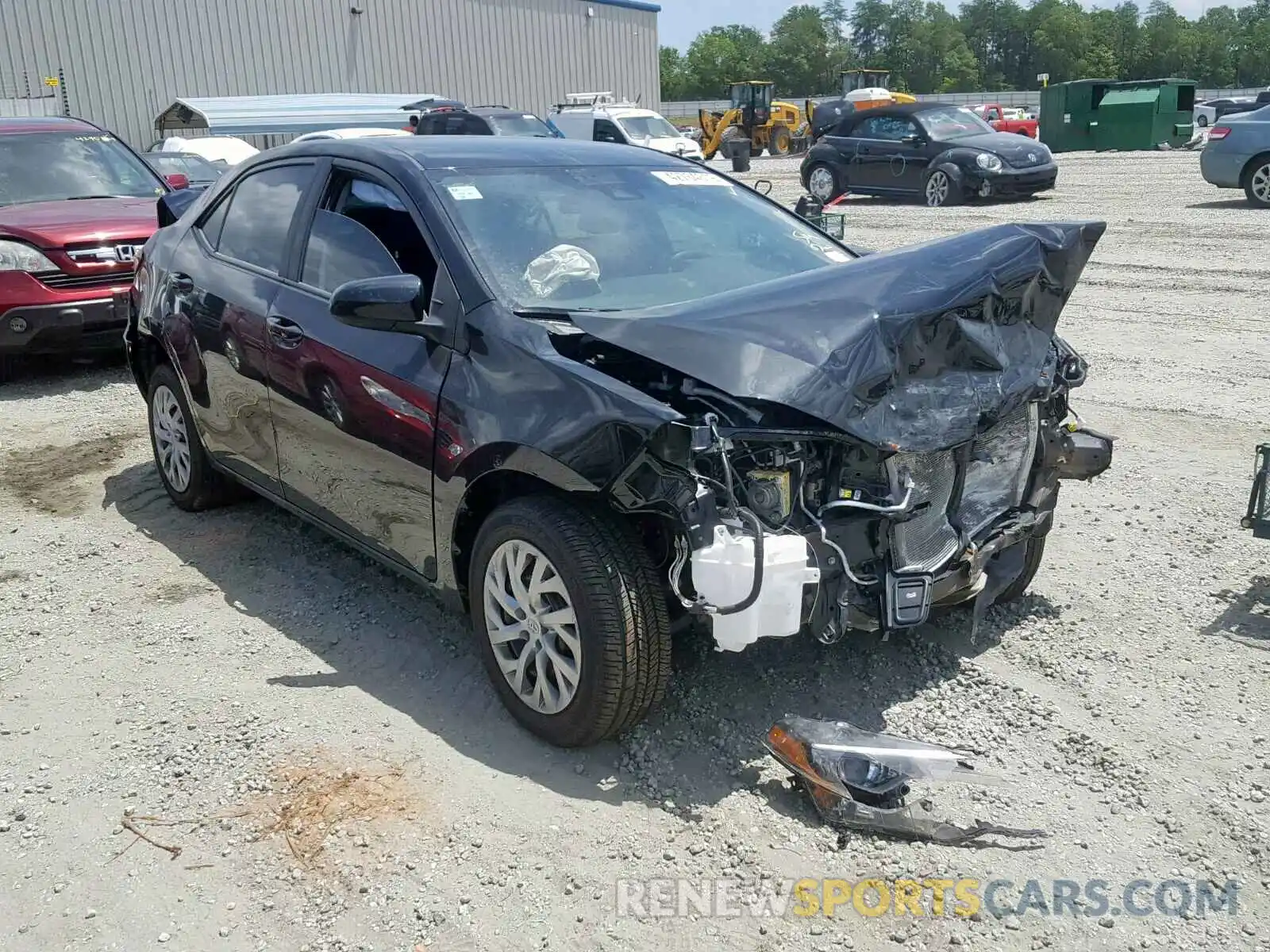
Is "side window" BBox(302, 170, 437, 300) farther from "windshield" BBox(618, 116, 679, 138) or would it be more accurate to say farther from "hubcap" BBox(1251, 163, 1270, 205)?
"windshield" BBox(618, 116, 679, 138)

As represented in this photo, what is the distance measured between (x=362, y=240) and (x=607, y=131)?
24186mm

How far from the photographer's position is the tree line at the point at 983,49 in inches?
4126

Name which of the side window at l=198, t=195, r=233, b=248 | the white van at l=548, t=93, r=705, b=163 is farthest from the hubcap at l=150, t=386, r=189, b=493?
the white van at l=548, t=93, r=705, b=163

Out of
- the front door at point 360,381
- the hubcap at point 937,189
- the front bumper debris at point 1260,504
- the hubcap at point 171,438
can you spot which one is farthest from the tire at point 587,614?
the hubcap at point 937,189

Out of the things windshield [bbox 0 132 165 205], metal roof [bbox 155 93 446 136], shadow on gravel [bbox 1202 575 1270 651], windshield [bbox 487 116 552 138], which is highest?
metal roof [bbox 155 93 446 136]

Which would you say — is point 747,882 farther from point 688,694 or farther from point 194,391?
point 194,391

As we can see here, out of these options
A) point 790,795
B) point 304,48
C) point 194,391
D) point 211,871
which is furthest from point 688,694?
point 304,48

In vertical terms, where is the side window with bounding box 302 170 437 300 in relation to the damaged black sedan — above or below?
above

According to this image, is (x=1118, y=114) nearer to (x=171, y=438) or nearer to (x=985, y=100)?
(x=171, y=438)

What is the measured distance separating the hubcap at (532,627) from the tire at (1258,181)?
15.6m

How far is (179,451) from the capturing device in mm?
5621

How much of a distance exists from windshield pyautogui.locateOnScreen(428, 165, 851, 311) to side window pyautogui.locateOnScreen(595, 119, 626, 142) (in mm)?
22925

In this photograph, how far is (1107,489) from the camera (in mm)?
5641

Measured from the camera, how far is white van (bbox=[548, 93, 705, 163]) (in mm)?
26766
